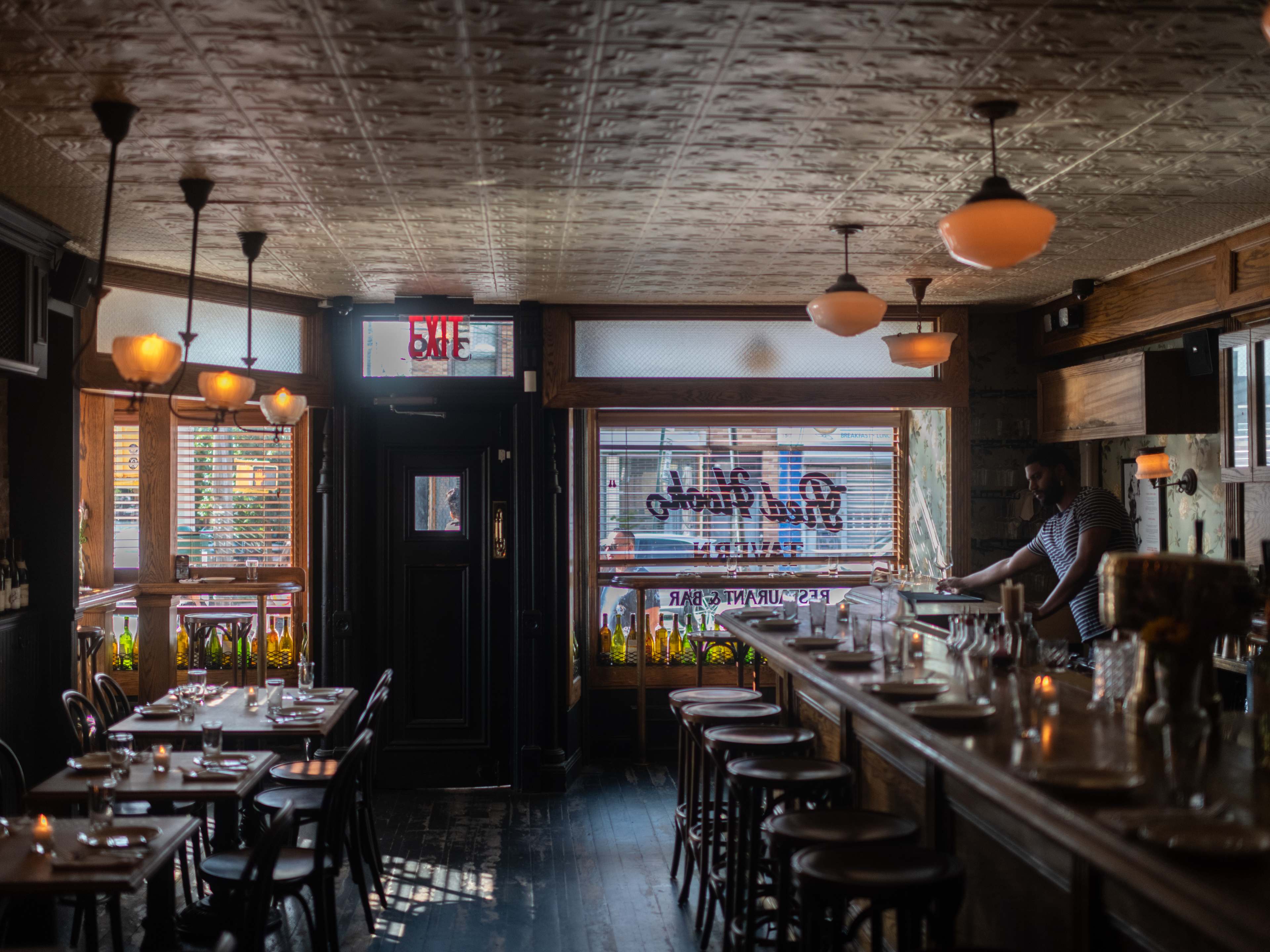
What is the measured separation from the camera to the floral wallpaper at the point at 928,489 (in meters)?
7.15

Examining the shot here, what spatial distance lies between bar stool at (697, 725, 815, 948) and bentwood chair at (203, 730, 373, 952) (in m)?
1.33

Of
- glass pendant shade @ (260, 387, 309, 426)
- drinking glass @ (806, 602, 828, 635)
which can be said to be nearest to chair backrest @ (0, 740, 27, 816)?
glass pendant shade @ (260, 387, 309, 426)

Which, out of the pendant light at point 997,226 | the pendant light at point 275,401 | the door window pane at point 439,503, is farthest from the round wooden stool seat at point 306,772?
the pendant light at point 997,226

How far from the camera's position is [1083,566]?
5.56m

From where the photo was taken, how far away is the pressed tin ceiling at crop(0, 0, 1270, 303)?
2.75 meters

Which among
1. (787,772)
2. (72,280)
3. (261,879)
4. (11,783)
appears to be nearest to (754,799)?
(787,772)

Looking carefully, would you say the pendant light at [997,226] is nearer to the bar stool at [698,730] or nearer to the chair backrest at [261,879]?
the bar stool at [698,730]

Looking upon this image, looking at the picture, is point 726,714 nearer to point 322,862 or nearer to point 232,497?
point 322,862

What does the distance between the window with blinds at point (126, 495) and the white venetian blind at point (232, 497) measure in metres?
0.32

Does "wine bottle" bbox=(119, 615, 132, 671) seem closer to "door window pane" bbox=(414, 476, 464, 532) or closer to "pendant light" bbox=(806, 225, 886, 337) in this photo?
"door window pane" bbox=(414, 476, 464, 532)

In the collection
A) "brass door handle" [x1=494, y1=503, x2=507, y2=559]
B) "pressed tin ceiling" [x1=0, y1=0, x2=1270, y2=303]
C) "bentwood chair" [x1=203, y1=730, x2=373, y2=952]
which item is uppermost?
"pressed tin ceiling" [x1=0, y1=0, x2=1270, y2=303]

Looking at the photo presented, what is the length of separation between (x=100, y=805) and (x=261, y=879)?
1.71 ft

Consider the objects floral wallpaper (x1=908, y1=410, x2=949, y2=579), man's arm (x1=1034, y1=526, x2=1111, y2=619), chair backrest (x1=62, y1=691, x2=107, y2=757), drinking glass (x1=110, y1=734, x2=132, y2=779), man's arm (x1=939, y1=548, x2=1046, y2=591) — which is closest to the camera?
drinking glass (x1=110, y1=734, x2=132, y2=779)

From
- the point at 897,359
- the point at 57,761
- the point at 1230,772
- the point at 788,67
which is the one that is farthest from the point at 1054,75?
the point at 57,761
